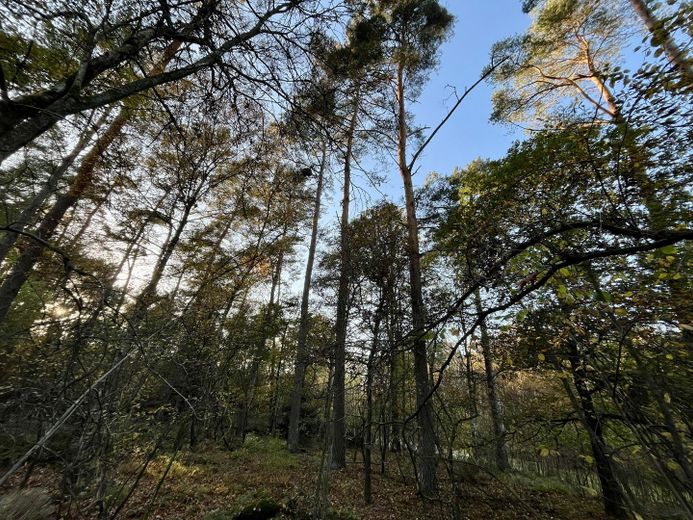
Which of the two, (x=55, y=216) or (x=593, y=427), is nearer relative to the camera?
(x=593, y=427)

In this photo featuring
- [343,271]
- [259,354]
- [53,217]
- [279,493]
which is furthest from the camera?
[259,354]

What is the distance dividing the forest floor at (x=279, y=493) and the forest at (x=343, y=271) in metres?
0.08

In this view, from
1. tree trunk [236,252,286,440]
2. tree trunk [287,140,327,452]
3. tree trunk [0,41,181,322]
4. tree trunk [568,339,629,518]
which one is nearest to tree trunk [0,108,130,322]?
tree trunk [0,41,181,322]

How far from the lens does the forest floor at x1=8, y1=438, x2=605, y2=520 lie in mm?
4625

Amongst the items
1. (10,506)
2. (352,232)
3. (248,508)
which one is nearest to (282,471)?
(248,508)

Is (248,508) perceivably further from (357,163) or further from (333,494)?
(357,163)

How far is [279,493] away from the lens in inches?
225

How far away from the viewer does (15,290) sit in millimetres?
4422

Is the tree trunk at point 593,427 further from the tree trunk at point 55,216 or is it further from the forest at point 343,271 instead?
the tree trunk at point 55,216

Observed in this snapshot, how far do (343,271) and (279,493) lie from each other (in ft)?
15.4

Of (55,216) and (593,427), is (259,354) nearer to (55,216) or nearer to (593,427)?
(55,216)

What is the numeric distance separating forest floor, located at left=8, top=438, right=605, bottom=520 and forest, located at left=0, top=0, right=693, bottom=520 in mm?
83

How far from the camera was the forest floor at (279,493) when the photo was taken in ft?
15.2

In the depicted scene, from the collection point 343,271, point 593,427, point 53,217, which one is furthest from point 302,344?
point 593,427
